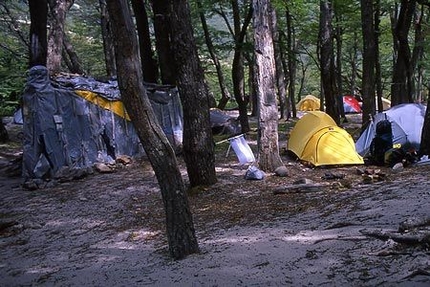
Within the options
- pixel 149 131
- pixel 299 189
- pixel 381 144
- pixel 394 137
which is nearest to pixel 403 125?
pixel 394 137

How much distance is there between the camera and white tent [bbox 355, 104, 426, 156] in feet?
34.0

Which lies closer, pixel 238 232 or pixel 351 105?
pixel 238 232

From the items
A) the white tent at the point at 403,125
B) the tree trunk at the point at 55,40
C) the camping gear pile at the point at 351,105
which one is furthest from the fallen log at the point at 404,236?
the camping gear pile at the point at 351,105

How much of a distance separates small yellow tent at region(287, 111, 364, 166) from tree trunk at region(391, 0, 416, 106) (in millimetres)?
5285

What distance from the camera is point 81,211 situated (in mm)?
7953

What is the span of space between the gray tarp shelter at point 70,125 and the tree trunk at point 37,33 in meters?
0.72

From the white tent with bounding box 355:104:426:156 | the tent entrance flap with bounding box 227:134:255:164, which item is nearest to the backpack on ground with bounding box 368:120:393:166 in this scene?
the white tent with bounding box 355:104:426:156

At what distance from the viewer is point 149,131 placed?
4.54 meters

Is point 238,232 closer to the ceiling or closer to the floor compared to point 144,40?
closer to the floor

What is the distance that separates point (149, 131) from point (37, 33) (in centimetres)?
868

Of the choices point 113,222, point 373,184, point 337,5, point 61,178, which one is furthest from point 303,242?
point 337,5

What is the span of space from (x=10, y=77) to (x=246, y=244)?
44.3ft

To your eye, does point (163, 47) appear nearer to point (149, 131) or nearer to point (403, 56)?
point (403, 56)

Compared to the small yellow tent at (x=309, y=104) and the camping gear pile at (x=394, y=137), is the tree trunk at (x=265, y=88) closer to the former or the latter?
the camping gear pile at (x=394, y=137)
